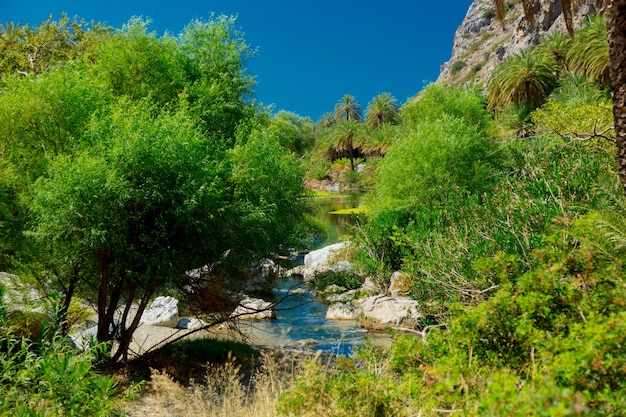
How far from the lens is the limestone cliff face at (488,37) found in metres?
85.2

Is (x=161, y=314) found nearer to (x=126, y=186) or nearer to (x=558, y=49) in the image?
(x=126, y=186)

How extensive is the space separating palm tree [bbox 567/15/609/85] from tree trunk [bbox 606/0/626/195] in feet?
91.0

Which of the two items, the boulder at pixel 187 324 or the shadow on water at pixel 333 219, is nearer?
the boulder at pixel 187 324

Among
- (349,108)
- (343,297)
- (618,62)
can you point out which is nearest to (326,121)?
(349,108)

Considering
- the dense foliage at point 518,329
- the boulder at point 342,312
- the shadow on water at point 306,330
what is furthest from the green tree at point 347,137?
the dense foliage at point 518,329

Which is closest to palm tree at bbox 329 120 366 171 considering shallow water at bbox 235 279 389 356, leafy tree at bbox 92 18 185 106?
shallow water at bbox 235 279 389 356

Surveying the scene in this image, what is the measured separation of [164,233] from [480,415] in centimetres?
866

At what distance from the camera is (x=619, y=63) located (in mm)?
6859

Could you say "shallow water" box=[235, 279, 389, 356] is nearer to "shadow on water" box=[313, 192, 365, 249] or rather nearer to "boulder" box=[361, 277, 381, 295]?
"boulder" box=[361, 277, 381, 295]

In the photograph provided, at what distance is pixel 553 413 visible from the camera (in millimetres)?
2041

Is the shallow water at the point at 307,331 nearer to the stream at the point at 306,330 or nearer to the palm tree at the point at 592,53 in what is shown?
the stream at the point at 306,330

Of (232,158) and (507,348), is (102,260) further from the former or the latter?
(507,348)

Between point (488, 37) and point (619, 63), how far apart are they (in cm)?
13015

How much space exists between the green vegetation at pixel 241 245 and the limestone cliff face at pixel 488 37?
238ft
